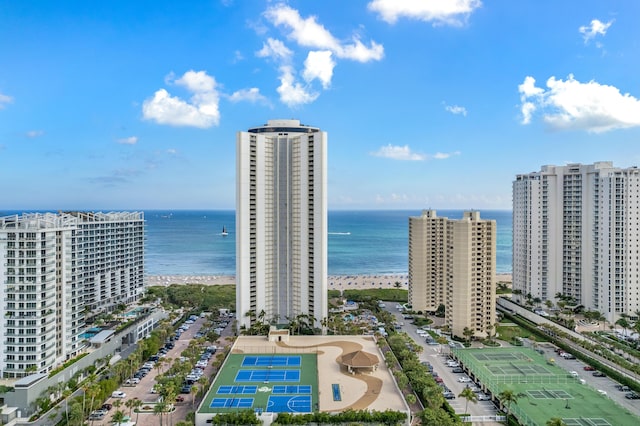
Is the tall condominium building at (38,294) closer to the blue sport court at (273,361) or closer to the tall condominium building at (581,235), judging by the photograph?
the blue sport court at (273,361)

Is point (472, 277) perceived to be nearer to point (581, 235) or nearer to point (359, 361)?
point (359, 361)

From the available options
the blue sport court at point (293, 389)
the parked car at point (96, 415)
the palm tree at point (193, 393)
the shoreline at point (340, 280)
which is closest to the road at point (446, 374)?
the blue sport court at point (293, 389)

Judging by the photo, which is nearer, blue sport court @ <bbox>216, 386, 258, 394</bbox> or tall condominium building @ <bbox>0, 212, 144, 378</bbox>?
blue sport court @ <bbox>216, 386, 258, 394</bbox>

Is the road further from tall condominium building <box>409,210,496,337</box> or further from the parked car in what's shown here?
the parked car

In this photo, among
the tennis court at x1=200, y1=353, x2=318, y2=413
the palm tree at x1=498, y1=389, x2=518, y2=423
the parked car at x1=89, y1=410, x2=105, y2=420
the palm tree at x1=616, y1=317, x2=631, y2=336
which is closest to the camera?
the palm tree at x1=498, y1=389, x2=518, y2=423

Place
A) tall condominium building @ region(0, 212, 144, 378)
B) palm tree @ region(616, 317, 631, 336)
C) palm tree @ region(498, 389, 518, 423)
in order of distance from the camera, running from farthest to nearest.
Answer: palm tree @ region(616, 317, 631, 336), tall condominium building @ region(0, 212, 144, 378), palm tree @ region(498, 389, 518, 423)

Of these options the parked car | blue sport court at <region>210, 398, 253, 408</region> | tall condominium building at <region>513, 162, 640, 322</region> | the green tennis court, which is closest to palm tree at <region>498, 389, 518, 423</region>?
the green tennis court
